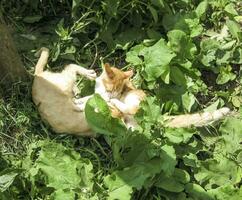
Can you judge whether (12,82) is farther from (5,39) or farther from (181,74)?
(181,74)

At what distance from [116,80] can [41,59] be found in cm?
58

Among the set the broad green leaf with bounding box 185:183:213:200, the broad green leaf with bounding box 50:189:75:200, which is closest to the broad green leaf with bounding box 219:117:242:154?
the broad green leaf with bounding box 185:183:213:200

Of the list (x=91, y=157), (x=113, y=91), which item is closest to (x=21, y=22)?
(x=113, y=91)

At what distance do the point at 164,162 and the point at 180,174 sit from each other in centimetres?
17

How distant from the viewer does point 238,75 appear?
14.6ft

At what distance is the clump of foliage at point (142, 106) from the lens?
369 cm

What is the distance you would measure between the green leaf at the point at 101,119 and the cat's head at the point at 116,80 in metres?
0.38

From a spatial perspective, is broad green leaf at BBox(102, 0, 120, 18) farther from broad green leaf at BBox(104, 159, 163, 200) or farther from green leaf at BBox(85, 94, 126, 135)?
broad green leaf at BBox(104, 159, 163, 200)

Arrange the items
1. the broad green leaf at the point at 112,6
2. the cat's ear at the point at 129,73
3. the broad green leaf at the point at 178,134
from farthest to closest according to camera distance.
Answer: the broad green leaf at the point at 112,6 < the cat's ear at the point at 129,73 < the broad green leaf at the point at 178,134

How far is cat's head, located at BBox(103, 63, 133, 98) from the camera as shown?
4093mm

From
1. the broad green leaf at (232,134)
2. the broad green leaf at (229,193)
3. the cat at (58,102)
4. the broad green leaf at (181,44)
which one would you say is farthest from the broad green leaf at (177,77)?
the broad green leaf at (229,193)

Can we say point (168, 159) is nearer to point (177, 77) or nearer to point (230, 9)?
point (177, 77)

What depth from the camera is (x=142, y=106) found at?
3844 mm

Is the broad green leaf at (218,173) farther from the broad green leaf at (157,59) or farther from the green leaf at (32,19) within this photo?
the green leaf at (32,19)
